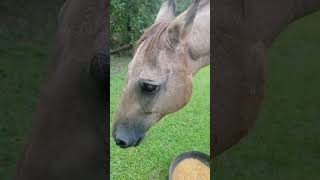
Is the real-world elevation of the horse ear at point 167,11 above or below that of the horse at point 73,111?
above

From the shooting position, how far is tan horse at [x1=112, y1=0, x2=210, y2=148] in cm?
155

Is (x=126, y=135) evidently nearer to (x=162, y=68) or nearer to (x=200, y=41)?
(x=162, y=68)

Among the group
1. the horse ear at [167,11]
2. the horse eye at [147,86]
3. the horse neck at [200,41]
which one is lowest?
the horse eye at [147,86]

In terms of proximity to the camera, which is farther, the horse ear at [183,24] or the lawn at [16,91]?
the lawn at [16,91]

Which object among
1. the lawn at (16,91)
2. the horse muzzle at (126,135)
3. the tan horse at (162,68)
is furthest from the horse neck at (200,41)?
the lawn at (16,91)

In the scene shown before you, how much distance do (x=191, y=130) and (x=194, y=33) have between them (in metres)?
0.32
